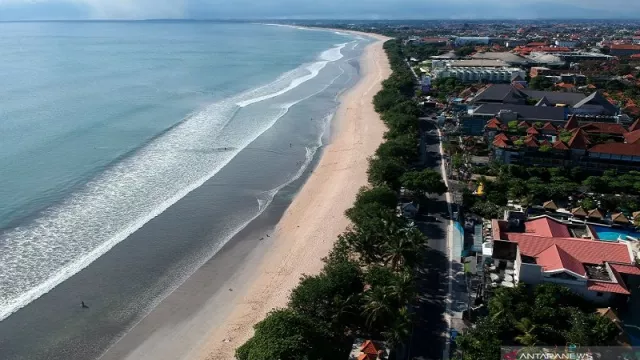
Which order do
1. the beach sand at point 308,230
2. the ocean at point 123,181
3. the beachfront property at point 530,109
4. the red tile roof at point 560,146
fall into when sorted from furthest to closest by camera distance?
1. the beachfront property at point 530,109
2. the red tile roof at point 560,146
3. the ocean at point 123,181
4. the beach sand at point 308,230

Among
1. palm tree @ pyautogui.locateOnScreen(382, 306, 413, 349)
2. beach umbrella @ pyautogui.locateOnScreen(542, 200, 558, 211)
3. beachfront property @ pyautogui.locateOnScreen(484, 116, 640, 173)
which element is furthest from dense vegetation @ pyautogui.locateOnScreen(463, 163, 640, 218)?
palm tree @ pyautogui.locateOnScreen(382, 306, 413, 349)

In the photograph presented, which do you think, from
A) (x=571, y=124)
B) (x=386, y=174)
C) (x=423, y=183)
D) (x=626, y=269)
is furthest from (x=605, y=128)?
(x=626, y=269)

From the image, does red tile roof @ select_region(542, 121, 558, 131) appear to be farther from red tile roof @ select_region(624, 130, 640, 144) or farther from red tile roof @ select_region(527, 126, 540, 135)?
red tile roof @ select_region(624, 130, 640, 144)

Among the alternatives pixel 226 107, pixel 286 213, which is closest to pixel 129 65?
pixel 226 107

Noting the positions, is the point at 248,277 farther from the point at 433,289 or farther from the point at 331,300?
the point at 433,289

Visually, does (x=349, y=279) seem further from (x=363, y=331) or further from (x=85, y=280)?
(x=85, y=280)

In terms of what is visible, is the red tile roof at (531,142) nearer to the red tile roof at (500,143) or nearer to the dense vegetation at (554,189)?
the red tile roof at (500,143)

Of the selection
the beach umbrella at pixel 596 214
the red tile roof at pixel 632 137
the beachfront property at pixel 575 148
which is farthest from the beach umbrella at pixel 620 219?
the red tile roof at pixel 632 137
